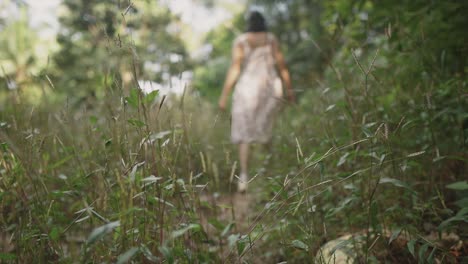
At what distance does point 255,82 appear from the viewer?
388 cm

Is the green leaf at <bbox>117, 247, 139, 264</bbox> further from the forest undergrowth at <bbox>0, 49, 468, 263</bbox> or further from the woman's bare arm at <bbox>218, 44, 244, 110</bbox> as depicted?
the woman's bare arm at <bbox>218, 44, 244, 110</bbox>

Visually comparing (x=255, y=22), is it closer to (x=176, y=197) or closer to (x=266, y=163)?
(x=266, y=163)

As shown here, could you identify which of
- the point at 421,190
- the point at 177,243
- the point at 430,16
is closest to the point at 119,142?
the point at 177,243

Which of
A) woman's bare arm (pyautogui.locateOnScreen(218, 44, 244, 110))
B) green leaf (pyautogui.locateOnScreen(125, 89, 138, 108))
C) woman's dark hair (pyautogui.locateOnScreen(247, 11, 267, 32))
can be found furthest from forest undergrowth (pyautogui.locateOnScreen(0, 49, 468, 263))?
woman's dark hair (pyautogui.locateOnScreen(247, 11, 267, 32))

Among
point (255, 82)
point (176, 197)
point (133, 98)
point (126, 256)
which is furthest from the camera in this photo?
point (255, 82)

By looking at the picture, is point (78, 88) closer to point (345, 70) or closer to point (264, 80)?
point (264, 80)

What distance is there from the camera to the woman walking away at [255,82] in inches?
151

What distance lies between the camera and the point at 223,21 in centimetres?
2067

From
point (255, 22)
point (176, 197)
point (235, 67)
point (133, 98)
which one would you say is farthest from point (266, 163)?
point (255, 22)

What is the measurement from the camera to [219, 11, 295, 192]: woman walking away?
3844 mm

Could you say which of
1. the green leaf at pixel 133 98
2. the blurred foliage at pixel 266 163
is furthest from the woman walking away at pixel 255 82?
the green leaf at pixel 133 98

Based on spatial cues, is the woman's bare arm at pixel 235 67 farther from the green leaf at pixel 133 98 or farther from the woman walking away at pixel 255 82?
the green leaf at pixel 133 98

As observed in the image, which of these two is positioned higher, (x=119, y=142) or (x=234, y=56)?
(x=119, y=142)

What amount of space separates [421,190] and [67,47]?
905 cm
